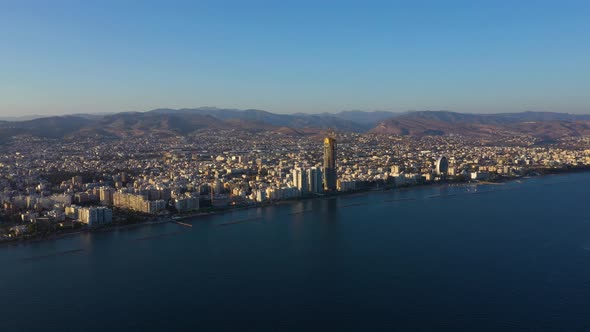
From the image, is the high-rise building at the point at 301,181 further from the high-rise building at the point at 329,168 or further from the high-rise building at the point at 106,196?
the high-rise building at the point at 106,196

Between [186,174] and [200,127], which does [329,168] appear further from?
[200,127]

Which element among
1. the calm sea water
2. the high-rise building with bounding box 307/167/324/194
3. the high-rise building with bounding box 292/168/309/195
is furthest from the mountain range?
the calm sea water

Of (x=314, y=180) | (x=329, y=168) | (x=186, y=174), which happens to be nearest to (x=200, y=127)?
(x=186, y=174)

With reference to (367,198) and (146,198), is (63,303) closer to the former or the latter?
(146,198)

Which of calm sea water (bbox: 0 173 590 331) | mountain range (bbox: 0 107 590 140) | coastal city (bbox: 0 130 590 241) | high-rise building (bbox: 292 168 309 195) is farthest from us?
mountain range (bbox: 0 107 590 140)

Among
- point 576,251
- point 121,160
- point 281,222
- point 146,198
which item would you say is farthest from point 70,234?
point 121,160

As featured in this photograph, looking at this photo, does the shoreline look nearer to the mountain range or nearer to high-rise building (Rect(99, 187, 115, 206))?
high-rise building (Rect(99, 187, 115, 206))

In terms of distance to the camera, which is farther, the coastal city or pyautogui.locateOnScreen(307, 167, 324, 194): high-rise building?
pyautogui.locateOnScreen(307, 167, 324, 194): high-rise building
